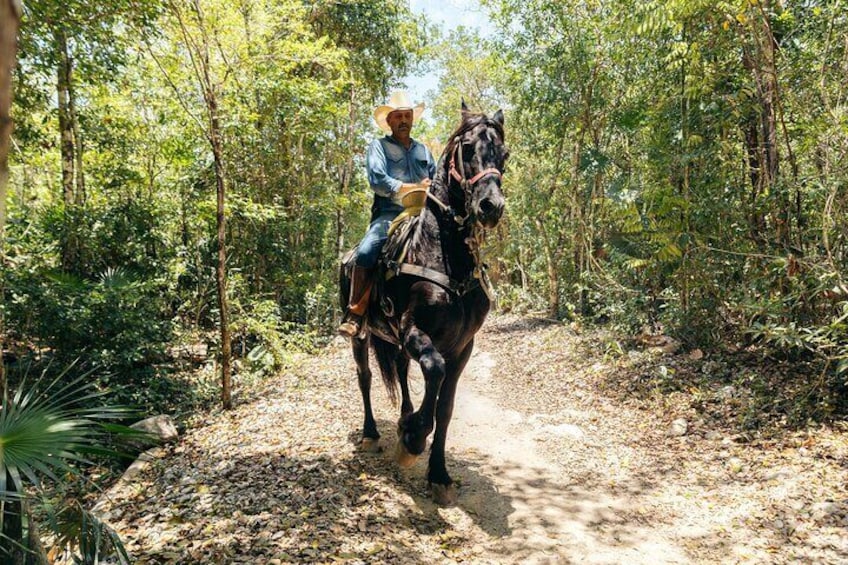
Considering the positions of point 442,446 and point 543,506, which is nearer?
point 543,506

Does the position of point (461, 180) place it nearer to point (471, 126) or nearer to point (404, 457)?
point (471, 126)

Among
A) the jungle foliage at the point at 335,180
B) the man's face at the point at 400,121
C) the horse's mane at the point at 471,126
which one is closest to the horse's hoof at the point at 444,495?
the jungle foliage at the point at 335,180

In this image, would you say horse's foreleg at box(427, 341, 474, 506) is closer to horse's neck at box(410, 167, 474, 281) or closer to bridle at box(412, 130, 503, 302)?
bridle at box(412, 130, 503, 302)

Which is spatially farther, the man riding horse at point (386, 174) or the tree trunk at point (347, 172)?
the tree trunk at point (347, 172)

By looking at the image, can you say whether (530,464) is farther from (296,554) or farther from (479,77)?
(479,77)

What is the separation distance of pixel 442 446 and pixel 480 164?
244cm

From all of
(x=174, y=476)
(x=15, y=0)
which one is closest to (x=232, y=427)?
(x=174, y=476)

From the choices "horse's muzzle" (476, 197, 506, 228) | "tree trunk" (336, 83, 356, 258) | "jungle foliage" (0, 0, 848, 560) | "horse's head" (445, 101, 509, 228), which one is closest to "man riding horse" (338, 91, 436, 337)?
"horse's head" (445, 101, 509, 228)

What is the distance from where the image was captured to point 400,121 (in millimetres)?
4918

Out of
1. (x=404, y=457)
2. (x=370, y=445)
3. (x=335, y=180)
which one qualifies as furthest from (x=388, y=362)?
(x=335, y=180)

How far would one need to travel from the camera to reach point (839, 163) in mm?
4887

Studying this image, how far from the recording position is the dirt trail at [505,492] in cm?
354

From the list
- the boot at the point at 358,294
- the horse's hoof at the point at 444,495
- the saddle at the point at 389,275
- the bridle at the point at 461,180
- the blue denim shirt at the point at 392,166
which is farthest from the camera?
the boot at the point at 358,294

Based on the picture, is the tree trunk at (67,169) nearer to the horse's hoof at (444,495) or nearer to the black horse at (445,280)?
the black horse at (445,280)
